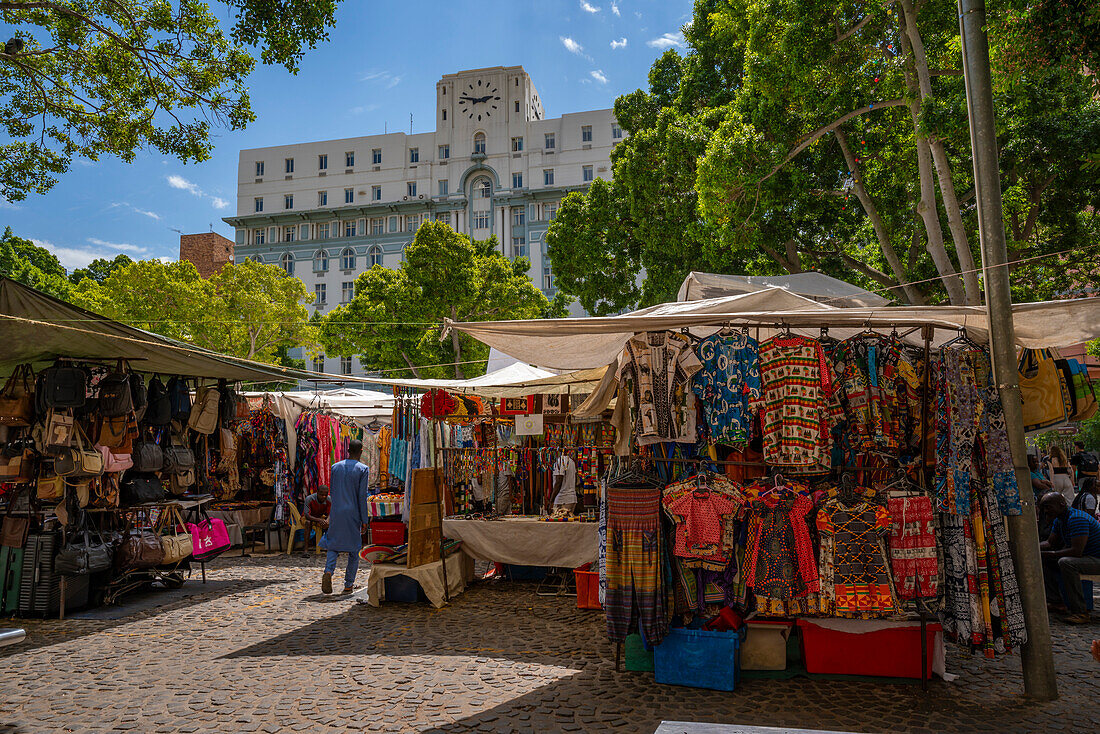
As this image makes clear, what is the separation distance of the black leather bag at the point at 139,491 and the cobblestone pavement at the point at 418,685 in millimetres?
1474

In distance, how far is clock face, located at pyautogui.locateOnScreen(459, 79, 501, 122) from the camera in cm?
4338

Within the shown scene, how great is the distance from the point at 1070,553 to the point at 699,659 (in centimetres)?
463

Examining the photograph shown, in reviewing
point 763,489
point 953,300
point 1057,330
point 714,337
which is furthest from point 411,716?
point 953,300

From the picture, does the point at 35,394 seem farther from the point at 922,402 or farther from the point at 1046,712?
the point at 1046,712

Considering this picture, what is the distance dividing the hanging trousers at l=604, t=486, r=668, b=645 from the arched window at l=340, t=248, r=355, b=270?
41.9 m

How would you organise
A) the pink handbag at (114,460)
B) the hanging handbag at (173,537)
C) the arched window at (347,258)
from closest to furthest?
1. the pink handbag at (114,460)
2. the hanging handbag at (173,537)
3. the arched window at (347,258)

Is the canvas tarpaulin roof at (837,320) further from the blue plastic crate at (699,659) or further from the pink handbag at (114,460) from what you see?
the pink handbag at (114,460)

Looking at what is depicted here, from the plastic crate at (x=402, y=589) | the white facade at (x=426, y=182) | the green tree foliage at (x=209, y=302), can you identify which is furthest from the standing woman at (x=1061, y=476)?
the white facade at (x=426, y=182)

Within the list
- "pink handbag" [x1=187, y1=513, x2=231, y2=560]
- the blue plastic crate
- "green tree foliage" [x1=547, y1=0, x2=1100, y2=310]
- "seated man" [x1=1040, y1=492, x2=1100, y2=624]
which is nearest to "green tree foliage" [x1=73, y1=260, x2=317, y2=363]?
"green tree foliage" [x1=547, y1=0, x2=1100, y2=310]

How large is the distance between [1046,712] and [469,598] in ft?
18.0

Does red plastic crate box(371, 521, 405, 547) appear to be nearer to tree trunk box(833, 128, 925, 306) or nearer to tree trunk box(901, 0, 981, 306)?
tree trunk box(901, 0, 981, 306)

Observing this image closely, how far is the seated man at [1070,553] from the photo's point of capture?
6.59m

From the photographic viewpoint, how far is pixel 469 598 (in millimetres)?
7891

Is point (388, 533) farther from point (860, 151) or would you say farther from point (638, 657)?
point (860, 151)
